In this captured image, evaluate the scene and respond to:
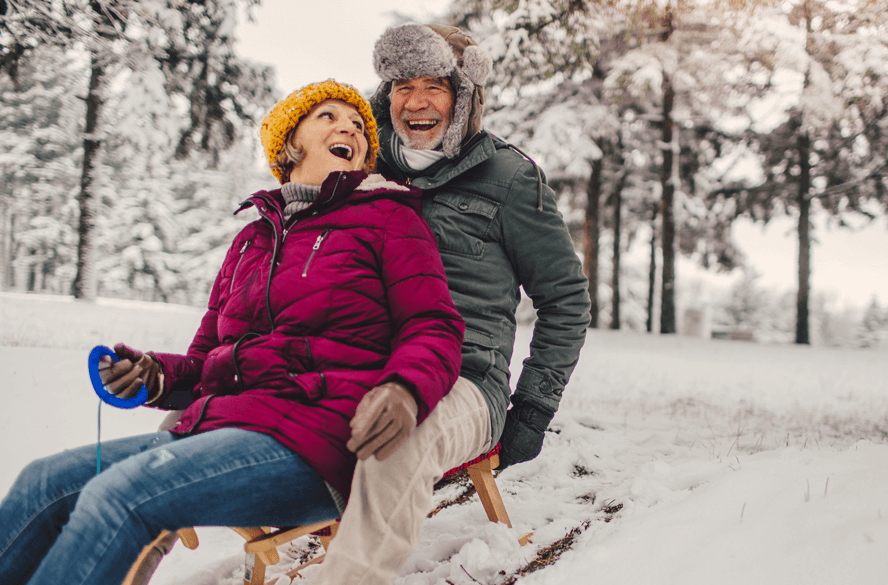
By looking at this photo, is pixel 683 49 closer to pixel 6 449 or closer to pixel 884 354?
pixel 884 354

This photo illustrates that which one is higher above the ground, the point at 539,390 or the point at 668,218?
the point at 668,218

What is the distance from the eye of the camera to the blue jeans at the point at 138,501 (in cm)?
138

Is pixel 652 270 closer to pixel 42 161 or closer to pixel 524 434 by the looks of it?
pixel 524 434

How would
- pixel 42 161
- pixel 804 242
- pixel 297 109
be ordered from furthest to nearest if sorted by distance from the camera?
pixel 42 161 < pixel 804 242 < pixel 297 109

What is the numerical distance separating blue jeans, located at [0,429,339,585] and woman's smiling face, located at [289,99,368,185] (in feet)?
3.55

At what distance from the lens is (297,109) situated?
230 cm

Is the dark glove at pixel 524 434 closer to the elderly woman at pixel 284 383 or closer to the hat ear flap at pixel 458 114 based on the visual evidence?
the elderly woman at pixel 284 383

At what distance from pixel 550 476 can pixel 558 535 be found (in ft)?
3.60

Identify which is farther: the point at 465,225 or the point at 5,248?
the point at 5,248

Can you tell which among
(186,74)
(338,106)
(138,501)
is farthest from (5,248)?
(138,501)

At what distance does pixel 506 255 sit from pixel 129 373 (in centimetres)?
156

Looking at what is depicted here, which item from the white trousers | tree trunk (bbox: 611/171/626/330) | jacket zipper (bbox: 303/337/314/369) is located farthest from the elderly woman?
tree trunk (bbox: 611/171/626/330)

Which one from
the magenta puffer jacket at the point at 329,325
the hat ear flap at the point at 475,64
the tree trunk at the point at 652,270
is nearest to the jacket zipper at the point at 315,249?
the magenta puffer jacket at the point at 329,325

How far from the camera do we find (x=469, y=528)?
111 inches
